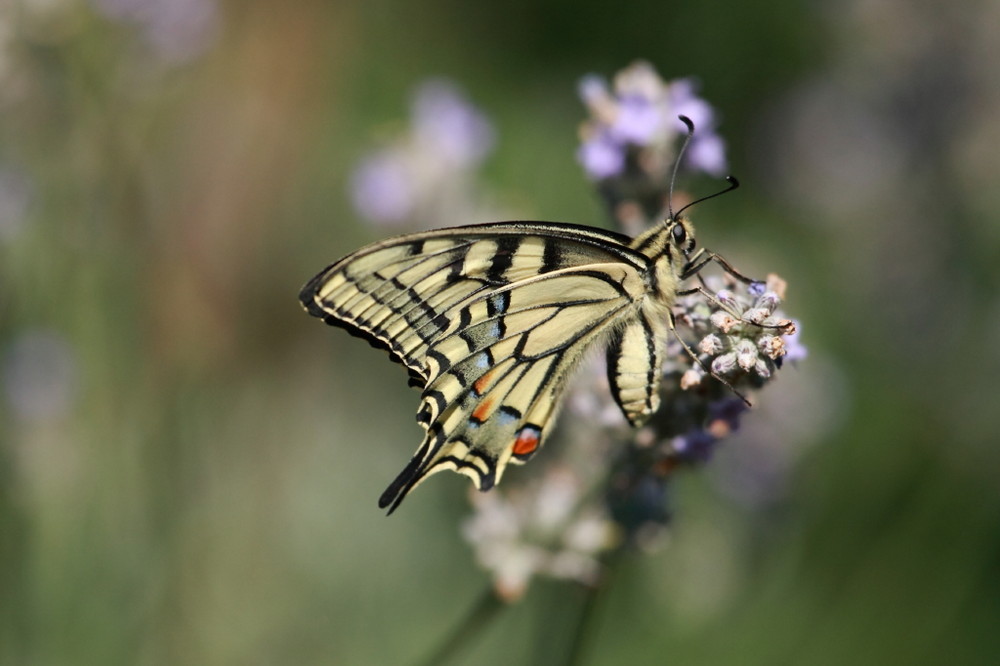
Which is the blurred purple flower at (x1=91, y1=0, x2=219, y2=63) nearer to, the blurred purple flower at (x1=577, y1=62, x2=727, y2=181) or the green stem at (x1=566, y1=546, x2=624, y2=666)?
the blurred purple flower at (x1=577, y1=62, x2=727, y2=181)

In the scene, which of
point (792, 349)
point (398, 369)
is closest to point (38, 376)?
point (398, 369)

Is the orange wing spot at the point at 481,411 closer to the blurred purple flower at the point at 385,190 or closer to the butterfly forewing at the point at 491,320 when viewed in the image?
the butterfly forewing at the point at 491,320

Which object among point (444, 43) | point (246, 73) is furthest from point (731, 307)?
point (246, 73)

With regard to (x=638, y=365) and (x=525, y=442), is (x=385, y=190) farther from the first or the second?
(x=638, y=365)

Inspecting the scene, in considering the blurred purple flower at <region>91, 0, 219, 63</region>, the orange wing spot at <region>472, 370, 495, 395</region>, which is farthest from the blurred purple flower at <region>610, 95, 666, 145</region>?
the blurred purple flower at <region>91, 0, 219, 63</region>

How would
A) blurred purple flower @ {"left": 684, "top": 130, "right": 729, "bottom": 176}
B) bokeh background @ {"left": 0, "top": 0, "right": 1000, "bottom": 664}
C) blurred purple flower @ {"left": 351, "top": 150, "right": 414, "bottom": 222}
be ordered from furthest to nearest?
blurred purple flower @ {"left": 351, "top": 150, "right": 414, "bottom": 222}
bokeh background @ {"left": 0, "top": 0, "right": 1000, "bottom": 664}
blurred purple flower @ {"left": 684, "top": 130, "right": 729, "bottom": 176}

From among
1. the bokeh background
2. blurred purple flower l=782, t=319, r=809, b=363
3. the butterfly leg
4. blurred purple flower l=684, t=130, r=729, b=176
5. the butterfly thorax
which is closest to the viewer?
blurred purple flower l=782, t=319, r=809, b=363
